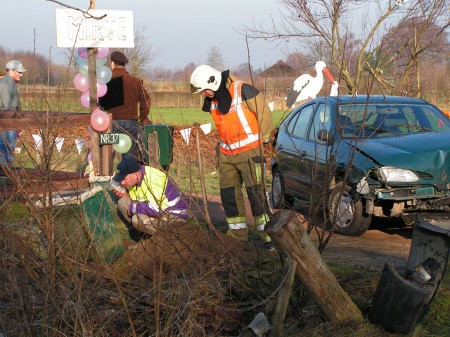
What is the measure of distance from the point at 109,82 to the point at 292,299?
275 inches

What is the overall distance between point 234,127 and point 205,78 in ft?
1.94

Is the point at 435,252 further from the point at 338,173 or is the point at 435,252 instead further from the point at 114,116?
the point at 114,116

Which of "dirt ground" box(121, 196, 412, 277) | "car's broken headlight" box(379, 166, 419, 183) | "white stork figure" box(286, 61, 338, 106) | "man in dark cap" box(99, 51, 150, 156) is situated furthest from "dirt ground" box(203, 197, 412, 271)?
"white stork figure" box(286, 61, 338, 106)

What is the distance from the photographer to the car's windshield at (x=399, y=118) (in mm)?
9375

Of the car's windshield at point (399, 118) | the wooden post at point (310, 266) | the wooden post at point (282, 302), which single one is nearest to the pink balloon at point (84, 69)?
the car's windshield at point (399, 118)

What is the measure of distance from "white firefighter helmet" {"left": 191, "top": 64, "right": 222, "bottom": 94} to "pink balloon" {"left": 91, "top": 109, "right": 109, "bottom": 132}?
5.81 feet

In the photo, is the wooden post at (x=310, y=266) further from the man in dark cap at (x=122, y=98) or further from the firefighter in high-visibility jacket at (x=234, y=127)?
the man in dark cap at (x=122, y=98)

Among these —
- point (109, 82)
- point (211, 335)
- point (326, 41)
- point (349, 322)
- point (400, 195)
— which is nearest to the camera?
point (211, 335)

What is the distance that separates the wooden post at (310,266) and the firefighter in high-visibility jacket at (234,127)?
2914mm

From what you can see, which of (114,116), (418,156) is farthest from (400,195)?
(114,116)

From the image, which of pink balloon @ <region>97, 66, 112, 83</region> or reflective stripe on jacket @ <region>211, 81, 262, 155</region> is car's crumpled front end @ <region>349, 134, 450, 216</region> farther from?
pink balloon @ <region>97, 66, 112, 83</region>

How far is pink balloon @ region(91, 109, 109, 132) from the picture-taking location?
31.6 ft

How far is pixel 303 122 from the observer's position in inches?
412

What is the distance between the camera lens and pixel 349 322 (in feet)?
17.4
